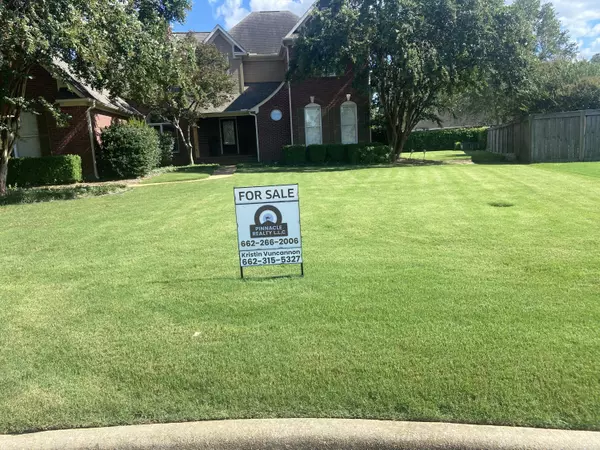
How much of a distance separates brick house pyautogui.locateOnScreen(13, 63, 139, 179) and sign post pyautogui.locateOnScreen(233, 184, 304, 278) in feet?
50.9

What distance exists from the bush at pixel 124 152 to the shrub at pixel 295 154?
26.4ft

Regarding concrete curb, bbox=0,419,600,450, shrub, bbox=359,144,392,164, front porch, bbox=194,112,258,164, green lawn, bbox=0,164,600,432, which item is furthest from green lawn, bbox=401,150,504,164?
concrete curb, bbox=0,419,600,450

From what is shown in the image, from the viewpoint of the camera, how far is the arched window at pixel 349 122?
26.9 meters

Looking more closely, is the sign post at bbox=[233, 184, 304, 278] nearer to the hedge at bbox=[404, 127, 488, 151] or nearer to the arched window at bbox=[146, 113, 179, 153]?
the arched window at bbox=[146, 113, 179, 153]

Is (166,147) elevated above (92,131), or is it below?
below

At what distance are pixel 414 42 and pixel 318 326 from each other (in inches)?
772

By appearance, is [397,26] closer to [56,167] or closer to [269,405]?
[56,167]

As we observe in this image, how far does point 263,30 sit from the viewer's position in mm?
33188

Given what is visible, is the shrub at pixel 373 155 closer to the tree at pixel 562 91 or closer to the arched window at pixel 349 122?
the arched window at pixel 349 122

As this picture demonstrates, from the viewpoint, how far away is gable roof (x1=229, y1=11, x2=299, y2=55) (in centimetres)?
3247

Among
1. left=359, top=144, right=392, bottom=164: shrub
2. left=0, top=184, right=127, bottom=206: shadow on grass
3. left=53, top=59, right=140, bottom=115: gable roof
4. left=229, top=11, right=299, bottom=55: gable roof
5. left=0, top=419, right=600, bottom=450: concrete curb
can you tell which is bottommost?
left=0, top=419, right=600, bottom=450: concrete curb

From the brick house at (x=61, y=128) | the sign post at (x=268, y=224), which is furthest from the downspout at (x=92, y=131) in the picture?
the sign post at (x=268, y=224)

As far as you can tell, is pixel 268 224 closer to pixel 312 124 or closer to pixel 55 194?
pixel 55 194

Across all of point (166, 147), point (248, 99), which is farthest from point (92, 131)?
point (248, 99)
